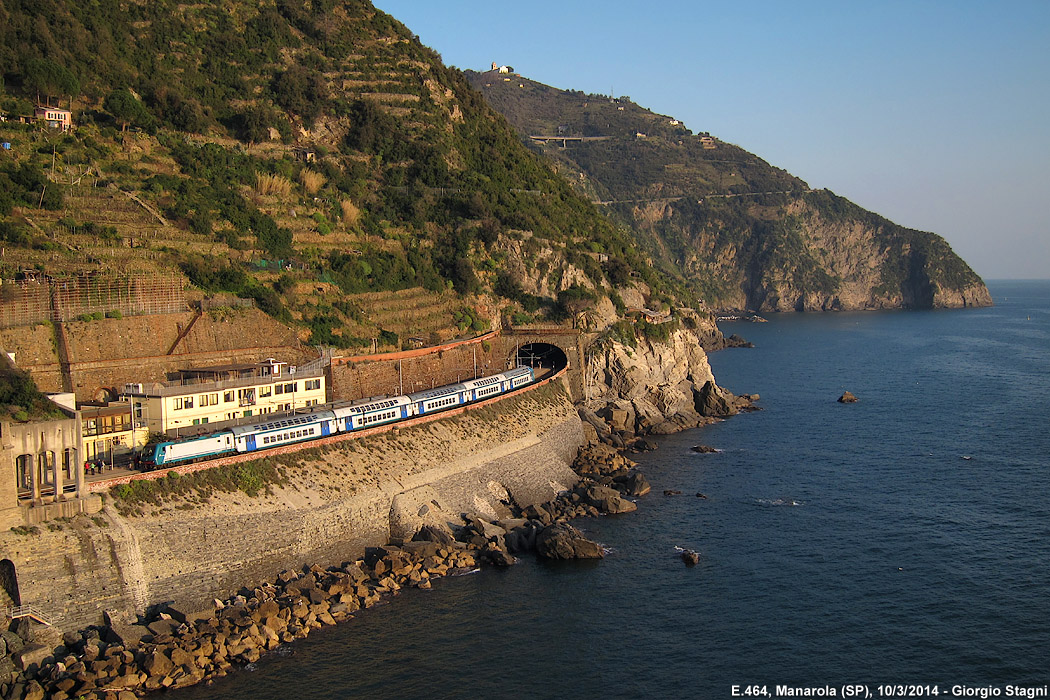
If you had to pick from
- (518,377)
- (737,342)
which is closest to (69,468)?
(518,377)

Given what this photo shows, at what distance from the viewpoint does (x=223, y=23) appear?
3676 inches

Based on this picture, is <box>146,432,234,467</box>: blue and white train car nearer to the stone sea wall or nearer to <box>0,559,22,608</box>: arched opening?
the stone sea wall

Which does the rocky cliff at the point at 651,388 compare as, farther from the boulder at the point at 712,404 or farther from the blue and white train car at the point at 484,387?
the blue and white train car at the point at 484,387

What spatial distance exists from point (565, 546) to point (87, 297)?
31.9m

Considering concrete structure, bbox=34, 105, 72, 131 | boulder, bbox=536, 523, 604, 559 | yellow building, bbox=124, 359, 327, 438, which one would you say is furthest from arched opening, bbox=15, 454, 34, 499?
concrete structure, bbox=34, 105, 72, 131

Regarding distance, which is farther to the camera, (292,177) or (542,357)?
(542,357)

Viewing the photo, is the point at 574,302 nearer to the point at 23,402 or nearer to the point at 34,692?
the point at 23,402

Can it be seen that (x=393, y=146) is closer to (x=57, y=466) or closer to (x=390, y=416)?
(x=390, y=416)

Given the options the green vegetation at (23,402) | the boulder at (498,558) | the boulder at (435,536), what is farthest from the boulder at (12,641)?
the boulder at (498,558)

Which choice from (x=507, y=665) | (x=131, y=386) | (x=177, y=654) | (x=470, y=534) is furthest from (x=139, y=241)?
(x=507, y=665)

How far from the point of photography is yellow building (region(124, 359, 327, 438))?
48031 mm

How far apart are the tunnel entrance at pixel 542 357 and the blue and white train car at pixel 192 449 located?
37663 mm

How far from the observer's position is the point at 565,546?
159 ft

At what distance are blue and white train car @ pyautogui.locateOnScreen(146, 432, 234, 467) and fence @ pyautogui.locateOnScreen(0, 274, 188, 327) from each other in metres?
13.9
